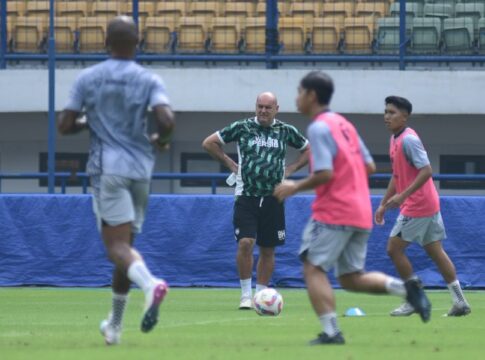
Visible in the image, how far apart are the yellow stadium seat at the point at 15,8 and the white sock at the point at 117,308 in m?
18.7

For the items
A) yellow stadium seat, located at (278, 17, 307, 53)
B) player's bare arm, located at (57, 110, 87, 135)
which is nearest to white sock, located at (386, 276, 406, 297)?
player's bare arm, located at (57, 110, 87, 135)

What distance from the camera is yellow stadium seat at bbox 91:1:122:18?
26.3 meters

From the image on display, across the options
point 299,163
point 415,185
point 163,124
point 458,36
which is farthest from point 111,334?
point 458,36

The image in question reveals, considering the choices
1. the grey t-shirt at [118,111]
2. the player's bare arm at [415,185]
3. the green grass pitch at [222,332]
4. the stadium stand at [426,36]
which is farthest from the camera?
the stadium stand at [426,36]

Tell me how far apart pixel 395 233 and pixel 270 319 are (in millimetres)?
1493

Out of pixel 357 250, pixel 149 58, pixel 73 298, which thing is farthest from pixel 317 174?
pixel 149 58

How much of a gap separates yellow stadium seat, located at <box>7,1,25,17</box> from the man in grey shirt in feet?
61.1

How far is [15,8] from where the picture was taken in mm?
27000

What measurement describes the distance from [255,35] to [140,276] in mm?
17727

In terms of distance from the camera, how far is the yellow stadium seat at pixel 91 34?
84.3ft

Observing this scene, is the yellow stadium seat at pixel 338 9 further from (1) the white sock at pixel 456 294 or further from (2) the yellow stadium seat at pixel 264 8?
(1) the white sock at pixel 456 294

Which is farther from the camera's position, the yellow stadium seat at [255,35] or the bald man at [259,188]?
the yellow stadium seat at [255,35]

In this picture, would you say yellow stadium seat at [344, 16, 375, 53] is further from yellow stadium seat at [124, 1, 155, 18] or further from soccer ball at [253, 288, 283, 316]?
soccer ball at [253, 288, 283, 316]

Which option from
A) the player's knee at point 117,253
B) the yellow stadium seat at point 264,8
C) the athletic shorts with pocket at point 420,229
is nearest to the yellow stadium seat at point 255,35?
the yellow stadium seat at point 264,8
